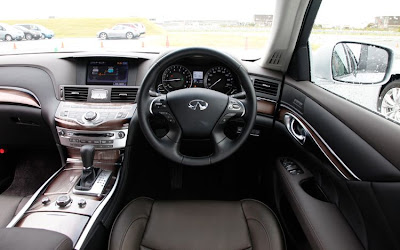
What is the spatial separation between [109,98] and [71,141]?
0.37 m

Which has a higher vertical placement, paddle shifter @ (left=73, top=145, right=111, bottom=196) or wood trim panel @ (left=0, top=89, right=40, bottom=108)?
wood trim panel @ (left=0, top=89, right=40, bottom=108)

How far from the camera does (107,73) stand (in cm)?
222

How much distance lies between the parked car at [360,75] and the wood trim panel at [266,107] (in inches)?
12.6

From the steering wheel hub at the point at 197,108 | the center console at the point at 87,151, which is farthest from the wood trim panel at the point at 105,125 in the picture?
the steering wheel hub at the point at 197,108

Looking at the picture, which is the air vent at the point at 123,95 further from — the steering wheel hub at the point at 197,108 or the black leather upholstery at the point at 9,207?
the black leather upholstery at the point at 9,207

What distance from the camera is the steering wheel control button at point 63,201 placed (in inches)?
64.2

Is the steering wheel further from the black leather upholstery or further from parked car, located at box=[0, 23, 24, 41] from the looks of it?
parked car, located at box=[0, 23, 24, 41]

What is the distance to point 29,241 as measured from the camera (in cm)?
107

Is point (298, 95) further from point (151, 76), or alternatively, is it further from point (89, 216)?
point (89, 216)

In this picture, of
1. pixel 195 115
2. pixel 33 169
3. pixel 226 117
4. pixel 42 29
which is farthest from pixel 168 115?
pixel 33 169

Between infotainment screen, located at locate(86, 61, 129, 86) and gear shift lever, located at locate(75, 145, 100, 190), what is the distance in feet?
1.84

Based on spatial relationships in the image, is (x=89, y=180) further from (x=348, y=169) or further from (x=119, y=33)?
(x=348, y=169)

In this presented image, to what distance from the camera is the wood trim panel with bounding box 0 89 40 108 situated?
2189 millimetres

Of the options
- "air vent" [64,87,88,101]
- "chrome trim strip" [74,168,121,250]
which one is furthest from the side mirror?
"air vent" [64,87,88,101]
